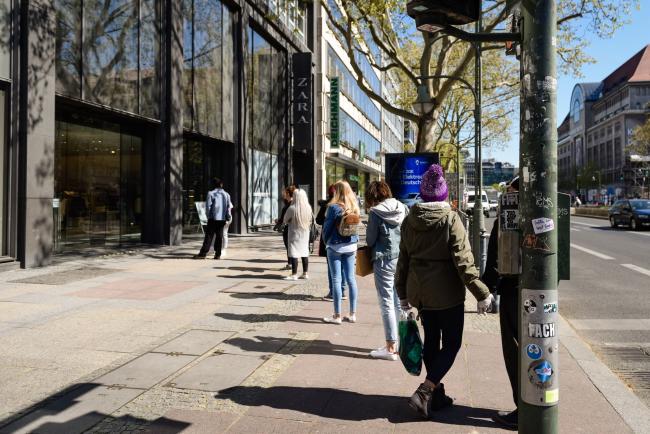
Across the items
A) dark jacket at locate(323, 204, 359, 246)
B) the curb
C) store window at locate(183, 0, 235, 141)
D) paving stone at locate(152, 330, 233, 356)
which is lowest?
the curb

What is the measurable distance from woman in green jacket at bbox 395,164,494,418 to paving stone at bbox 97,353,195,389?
2158 mm

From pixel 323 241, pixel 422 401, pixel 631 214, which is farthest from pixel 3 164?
pixel 631 214

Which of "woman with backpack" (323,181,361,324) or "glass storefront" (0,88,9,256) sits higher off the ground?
"glass storefront" (0,88,9,256)

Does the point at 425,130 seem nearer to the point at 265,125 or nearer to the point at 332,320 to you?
the point at 265,125

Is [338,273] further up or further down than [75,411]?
further up

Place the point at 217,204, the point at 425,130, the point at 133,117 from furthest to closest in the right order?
the point at 425,130, the point at 133,117, the point at 217,204

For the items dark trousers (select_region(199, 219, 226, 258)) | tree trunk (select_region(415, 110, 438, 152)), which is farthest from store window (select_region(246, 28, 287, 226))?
dark trousers (select_region(199, 219, 226, 258))

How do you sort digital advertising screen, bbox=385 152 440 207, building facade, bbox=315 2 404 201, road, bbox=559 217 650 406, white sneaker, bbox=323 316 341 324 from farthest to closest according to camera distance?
building facade, bbox=315 2 404 201 < digital advertising screen, bbox=385 152 440 207 < white sneaker, bbox=323 316 341 324 < road, bbox=559 217 650 406

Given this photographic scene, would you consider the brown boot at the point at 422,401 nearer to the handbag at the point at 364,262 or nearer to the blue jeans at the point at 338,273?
the handbag at the point at 364,262

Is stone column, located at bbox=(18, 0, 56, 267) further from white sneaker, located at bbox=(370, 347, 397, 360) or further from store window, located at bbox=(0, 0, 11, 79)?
white sneaker, located at bbox=(370, 347, 397, 360)

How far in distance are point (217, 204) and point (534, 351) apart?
425 inches

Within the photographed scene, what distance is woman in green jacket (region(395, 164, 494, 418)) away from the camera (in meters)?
3.92

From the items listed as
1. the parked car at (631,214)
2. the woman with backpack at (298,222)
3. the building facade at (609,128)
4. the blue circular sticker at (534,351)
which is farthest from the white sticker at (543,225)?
the building facade at (609,128)

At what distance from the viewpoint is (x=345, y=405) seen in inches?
161
